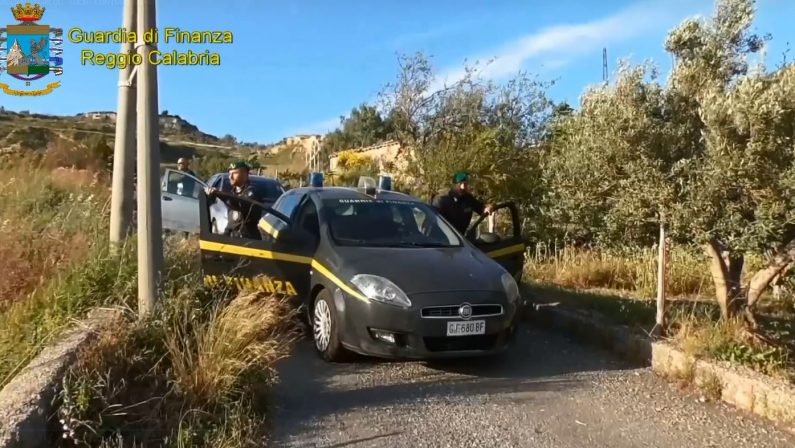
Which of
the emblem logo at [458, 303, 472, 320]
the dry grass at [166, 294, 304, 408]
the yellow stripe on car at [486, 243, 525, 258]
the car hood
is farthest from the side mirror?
the yellow stripe on car at [486, 243, 525, 258]

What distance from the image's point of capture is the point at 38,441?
3.73 meters

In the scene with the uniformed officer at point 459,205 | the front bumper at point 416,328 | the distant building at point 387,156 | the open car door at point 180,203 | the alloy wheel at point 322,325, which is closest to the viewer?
the front bumper at point 416,328

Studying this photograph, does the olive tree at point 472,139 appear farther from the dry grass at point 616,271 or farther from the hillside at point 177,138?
the hillside at point 177,138

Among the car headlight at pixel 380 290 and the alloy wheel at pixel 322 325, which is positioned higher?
the car headlight at pixel 380 290

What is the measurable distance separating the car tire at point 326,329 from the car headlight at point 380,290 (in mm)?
347

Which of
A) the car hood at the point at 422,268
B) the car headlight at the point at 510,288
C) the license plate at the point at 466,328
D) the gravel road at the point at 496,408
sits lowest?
the gravel road at the point at 496,408

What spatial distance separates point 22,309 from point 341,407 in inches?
93.6

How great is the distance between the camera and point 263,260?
22.7 ft

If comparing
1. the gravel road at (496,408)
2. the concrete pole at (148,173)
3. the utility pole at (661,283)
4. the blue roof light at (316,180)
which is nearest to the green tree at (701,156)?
the utility pole at (661,283)

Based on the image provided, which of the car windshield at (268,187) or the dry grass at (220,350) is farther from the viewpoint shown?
the car windshield at (268,187)

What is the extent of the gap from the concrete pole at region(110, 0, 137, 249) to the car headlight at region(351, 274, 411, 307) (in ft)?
8.12

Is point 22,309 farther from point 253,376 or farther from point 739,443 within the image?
point 739,443

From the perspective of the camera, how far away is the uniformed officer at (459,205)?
929cm

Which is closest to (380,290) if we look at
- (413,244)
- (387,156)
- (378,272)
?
(378,272)
